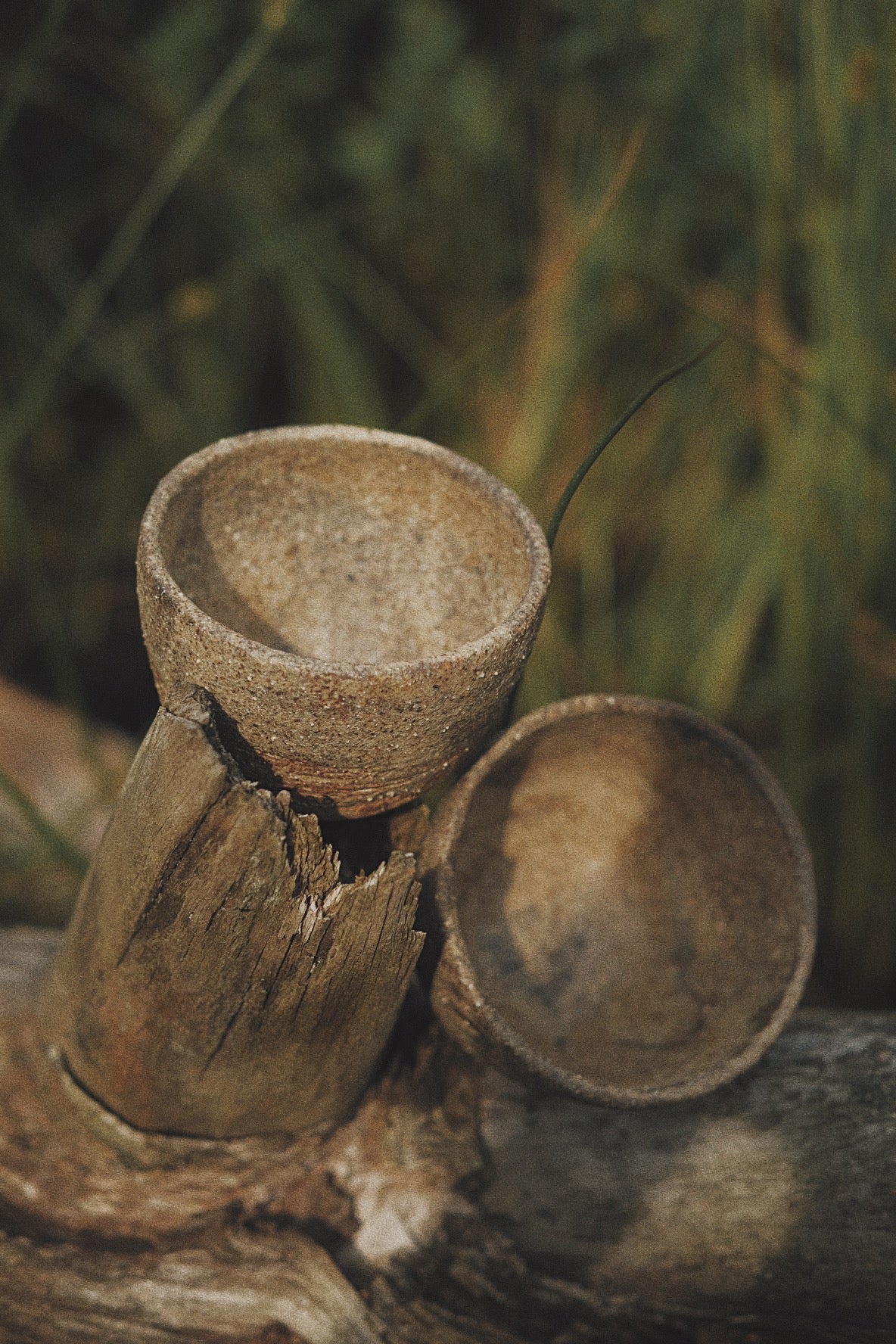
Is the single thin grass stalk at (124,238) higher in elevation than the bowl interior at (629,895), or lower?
higher

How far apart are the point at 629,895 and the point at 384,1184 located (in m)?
0.48

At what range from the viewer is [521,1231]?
1316 mm

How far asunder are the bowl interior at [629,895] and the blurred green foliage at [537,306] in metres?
0.50

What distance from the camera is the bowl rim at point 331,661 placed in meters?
1.01

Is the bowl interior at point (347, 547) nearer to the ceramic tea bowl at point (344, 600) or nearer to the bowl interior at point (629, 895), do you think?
the ceramic tea bowl at point (344, 600)

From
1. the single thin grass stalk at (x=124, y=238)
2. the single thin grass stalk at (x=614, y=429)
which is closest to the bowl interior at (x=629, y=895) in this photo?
the single thin grass stalk at (x=614, y=429)

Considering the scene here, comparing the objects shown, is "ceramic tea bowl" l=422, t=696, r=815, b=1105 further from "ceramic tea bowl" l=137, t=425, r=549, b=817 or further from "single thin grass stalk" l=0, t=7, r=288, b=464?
"single thin grass stalk" l=0, t=7, r=288, b=464

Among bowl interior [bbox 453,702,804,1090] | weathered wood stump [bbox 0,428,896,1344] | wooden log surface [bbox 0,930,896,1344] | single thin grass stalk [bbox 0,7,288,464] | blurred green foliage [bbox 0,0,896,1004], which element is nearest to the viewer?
weathered wood stump [bbox 0,428,896,1344]

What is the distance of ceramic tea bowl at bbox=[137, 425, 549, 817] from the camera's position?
3.39 feet

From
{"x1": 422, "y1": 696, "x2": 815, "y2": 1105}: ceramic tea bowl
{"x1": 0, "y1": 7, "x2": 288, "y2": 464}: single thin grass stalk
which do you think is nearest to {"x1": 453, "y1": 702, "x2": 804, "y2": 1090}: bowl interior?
{"x1": 422, "y1": 696, "x2": 815, "y2": 1105}: ceramic tea bowl

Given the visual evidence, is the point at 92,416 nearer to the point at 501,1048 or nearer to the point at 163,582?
the point at 163,582

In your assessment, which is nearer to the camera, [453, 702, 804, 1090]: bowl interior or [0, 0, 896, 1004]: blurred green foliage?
[453, 702, 804, 1090]: bowl interior

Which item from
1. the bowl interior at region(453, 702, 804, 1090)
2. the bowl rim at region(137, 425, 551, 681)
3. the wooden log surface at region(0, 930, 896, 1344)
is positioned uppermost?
the bowl rim at region(137, 425, 551, 681)

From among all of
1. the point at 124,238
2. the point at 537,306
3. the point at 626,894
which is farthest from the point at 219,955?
the point at 537,306
